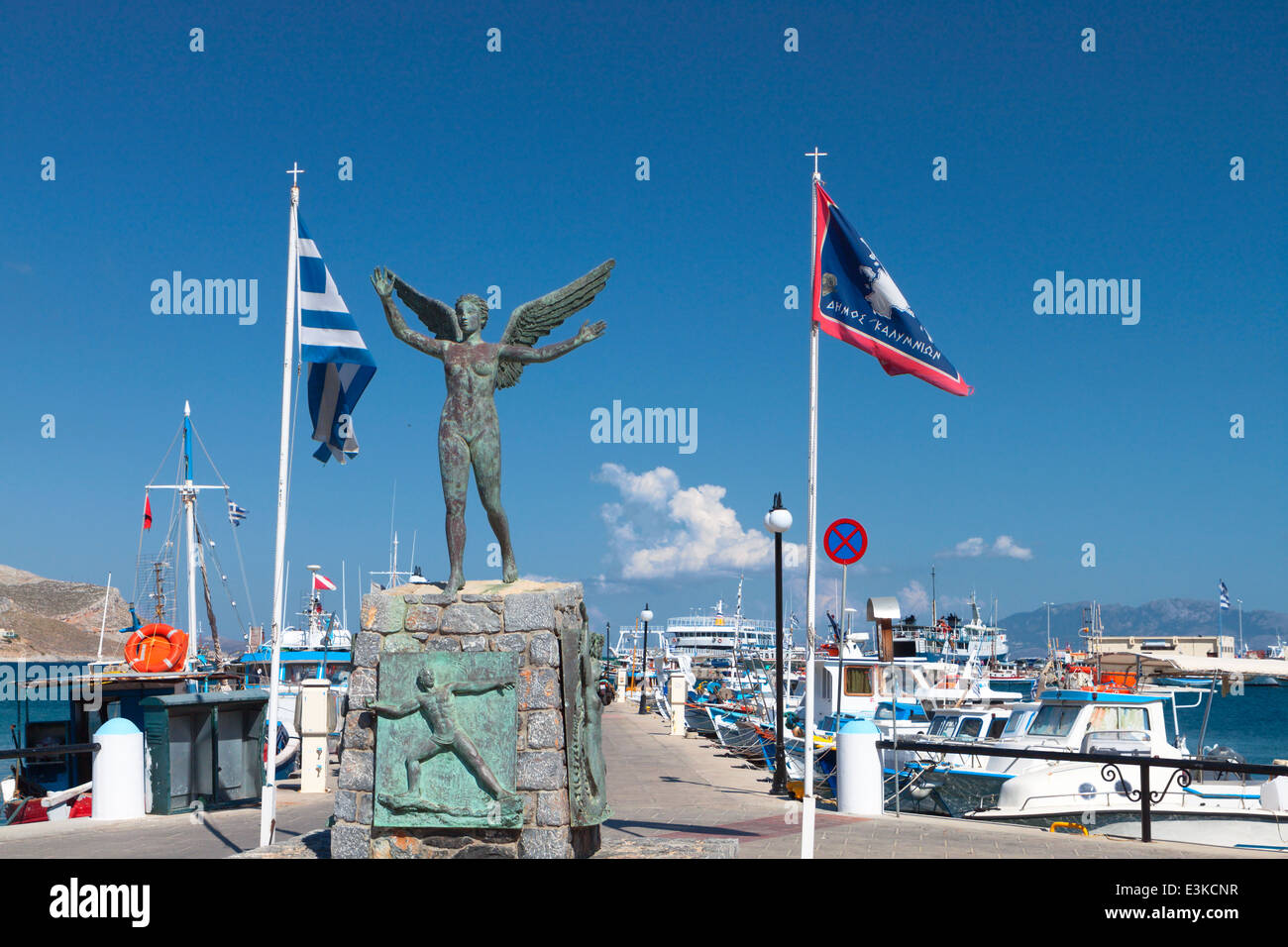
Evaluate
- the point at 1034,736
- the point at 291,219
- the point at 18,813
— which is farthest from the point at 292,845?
the point at 1034,736

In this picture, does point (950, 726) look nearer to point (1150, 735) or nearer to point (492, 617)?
point (1150, 735)

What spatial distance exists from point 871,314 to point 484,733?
17.9ft

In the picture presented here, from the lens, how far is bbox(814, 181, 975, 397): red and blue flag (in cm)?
1040

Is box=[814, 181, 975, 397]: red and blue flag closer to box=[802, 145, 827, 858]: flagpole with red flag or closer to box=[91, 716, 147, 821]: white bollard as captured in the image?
box=[802, 145, 827, 858]: flagpole with red flag

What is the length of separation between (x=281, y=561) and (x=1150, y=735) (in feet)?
48.8

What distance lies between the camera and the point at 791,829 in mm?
11578

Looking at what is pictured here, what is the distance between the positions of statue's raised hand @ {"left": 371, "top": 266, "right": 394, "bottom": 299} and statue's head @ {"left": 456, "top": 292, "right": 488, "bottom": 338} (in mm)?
598

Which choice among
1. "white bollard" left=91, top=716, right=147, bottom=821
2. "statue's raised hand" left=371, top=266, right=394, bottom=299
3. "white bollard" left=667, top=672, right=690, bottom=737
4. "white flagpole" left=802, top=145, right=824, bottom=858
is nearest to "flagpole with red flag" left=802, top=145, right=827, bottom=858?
"white flagpole" left=802, top=145, right=824, bottom=858

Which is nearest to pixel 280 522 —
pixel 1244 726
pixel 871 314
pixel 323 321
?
pixel 323 321

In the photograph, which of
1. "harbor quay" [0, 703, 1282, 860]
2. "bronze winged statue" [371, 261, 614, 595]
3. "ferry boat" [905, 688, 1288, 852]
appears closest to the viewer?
"bronze winged statue" [371, 261, 614, 595]

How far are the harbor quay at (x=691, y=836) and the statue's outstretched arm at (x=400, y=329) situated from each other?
431cm

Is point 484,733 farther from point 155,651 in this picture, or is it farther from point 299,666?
point 299,666

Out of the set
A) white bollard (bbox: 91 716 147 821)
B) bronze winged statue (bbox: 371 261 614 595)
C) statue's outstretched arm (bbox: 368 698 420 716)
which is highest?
bronze winged statue (bbox: 371 261 614 595)

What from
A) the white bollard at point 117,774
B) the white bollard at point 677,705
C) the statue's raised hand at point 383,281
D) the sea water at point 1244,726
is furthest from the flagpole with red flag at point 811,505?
the sea water at point 1244,726
